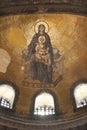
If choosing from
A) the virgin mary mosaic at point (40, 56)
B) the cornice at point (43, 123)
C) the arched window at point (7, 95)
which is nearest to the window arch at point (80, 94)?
the cornice at point (43, 123)

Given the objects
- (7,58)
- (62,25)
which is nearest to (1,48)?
(7,58)

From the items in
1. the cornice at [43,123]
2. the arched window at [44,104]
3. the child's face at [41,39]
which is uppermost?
the child's face at [41,39]

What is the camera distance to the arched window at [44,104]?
15.8 m

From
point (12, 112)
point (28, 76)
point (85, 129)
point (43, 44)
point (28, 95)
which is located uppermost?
point (43, 44)

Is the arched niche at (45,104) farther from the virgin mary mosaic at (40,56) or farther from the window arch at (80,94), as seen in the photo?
the window arch at (80,94)

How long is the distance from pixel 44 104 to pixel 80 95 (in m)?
1.67

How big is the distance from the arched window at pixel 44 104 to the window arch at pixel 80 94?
1.06m

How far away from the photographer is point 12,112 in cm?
1549

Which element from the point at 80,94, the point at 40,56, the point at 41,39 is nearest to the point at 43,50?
the point at 40,56

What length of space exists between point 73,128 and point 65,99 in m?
2.40

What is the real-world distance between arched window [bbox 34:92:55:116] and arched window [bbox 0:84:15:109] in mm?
1111

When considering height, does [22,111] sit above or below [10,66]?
below

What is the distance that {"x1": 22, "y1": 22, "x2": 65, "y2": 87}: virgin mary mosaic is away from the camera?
17359 mm

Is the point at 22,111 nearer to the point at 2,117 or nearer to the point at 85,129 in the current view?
the point at 2,117
